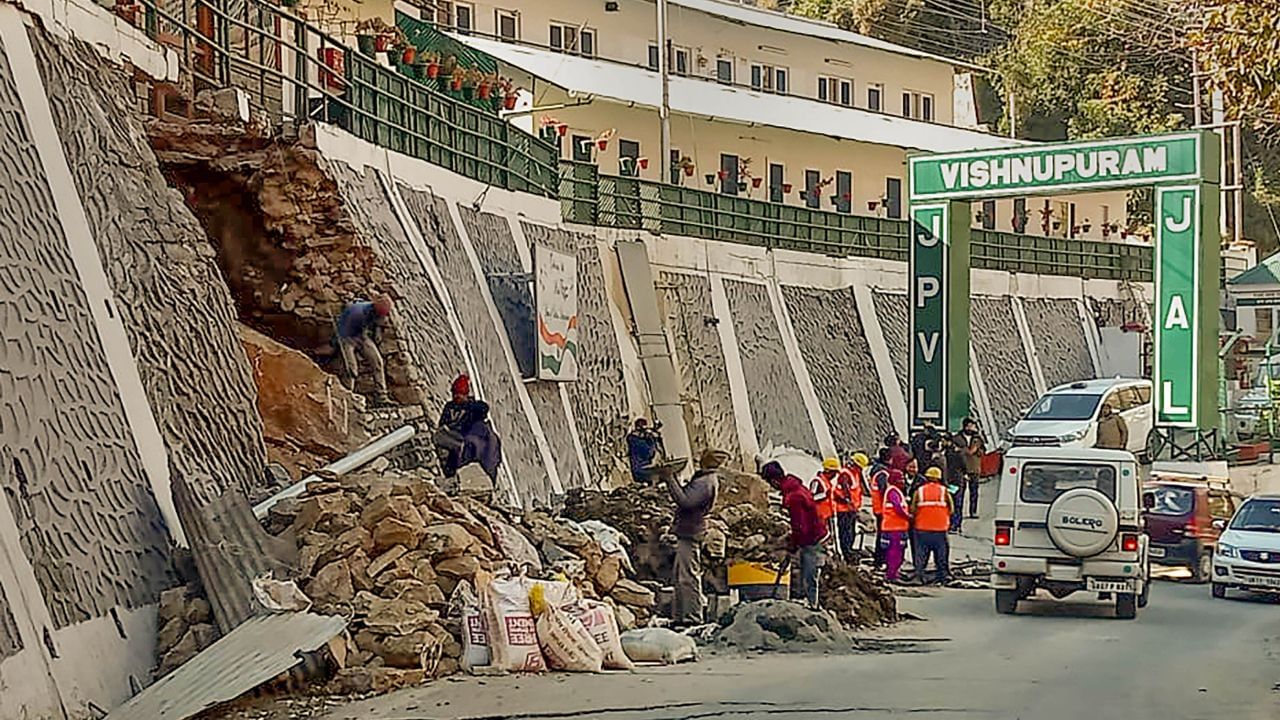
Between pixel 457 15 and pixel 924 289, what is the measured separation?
18.1 metres

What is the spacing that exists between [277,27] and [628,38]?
86.6 ft

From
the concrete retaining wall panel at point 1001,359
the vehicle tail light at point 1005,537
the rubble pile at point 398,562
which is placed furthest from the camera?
the concrete retaining wall panel at point 1001,359

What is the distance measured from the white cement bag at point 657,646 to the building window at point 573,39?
33130 mm

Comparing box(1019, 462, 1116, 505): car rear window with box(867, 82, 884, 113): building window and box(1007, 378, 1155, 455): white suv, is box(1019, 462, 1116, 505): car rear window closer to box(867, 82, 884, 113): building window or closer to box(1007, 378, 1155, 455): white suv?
box(1007, 378, 1155, 455): white suv

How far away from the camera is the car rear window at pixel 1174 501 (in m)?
24.9

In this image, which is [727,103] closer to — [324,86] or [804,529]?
[324,86]

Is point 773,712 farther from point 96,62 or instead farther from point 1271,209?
point 1271,209

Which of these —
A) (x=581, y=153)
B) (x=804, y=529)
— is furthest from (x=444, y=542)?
(x=581, y=153)

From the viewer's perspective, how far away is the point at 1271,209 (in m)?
60.9

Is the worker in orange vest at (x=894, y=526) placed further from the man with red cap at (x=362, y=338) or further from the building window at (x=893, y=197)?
the building window at (x=893, y=197)

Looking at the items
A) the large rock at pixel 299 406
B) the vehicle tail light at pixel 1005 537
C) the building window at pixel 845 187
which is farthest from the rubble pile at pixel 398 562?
the building window at pixel 845 187

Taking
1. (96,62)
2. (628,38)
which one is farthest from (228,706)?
(628,38)

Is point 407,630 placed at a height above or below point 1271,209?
below

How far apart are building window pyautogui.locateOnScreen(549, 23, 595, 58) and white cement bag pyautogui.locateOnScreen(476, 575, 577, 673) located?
34134 millimetres
